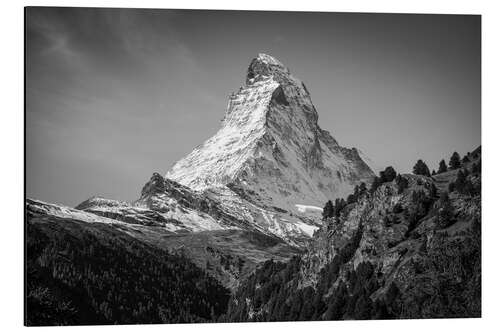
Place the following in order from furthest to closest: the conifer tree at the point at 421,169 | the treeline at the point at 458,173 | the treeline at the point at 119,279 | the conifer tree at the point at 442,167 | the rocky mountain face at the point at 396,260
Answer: the treeline at the point at 119,279
the conifer tree at the point at 421,169
the conifer tree at the point at 442,167
the treeline at the point at 458,173
the rocky mountain face at the point at 396,260

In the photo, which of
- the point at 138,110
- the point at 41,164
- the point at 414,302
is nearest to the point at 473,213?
the point at 414,302

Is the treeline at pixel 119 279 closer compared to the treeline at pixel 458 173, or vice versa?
the treeline at pixel 458 173

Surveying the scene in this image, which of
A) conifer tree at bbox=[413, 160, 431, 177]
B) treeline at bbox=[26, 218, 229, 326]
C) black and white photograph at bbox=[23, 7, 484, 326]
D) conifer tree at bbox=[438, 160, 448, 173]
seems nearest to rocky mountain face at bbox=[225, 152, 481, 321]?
black and white photograph at bbox=[23, 7, 484, 326]

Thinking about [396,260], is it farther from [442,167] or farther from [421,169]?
[421,169]

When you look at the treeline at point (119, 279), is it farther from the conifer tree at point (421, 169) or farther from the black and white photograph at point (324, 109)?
the conifer tree at point (421, 169)

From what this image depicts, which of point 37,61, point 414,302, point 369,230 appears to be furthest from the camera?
point 369,230

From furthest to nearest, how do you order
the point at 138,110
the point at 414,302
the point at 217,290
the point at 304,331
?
1. the point at 217,290
2. the point at 138,110
3. the point at 414,302
4. the point at 304,331

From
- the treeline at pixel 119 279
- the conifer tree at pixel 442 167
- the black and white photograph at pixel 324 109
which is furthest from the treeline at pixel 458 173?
the treeline at pixel 119 279
